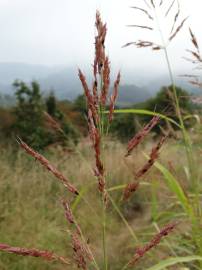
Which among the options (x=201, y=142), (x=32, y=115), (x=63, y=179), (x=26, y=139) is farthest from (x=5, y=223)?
(x=32, y=115)

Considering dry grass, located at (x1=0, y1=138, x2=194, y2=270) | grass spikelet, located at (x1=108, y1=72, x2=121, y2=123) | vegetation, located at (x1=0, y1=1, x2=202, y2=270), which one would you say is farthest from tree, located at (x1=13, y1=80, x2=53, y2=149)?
grass spikelet, located at (x1=108, y1=72, x2=121, y2=123)

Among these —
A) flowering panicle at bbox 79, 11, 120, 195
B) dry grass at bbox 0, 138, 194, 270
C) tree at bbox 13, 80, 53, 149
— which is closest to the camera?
flowering panicle at bbox 79, 11, 120, 195

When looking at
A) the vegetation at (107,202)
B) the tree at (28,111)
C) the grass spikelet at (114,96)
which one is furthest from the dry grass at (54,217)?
the tree at (28,111)

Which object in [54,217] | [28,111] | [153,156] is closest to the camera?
[153,156]

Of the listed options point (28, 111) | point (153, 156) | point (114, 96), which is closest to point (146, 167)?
point (153, 156)

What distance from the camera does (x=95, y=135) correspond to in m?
0.65

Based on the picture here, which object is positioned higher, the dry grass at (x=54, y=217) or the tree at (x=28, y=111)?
the tree at (x=28, y=111)

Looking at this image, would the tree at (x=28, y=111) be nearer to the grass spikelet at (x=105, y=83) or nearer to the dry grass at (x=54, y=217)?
the dry grass at (x=54, y=217)

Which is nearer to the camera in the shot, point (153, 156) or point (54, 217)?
point (153, 156)

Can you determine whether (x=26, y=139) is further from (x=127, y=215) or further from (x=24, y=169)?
(x=127, y=215)

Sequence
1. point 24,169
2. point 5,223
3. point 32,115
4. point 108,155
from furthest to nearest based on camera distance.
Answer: point 32,115
point 108,155
point 24,169
point 5,223

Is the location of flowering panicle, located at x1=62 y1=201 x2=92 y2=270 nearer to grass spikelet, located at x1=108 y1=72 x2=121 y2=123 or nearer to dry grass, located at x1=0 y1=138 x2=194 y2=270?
Answer: grass spikelet, located at x1=108 y1=72 x2=121 y2=123

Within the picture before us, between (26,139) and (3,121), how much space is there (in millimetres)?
1829

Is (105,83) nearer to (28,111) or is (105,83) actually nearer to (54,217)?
(54,217)
